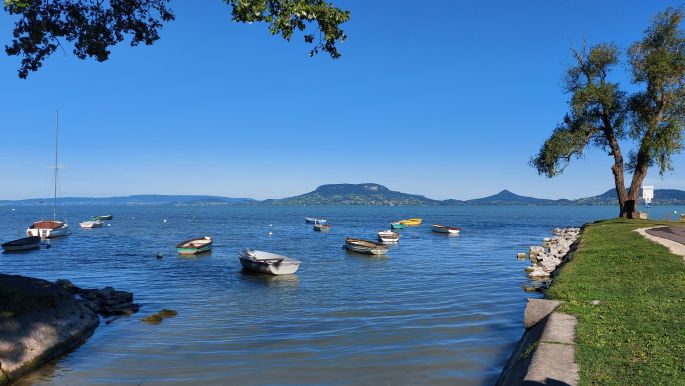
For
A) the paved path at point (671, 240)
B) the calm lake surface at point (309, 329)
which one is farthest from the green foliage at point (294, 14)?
the paved path at point (671, 240)

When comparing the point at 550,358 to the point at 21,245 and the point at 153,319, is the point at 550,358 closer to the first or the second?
the point at 153,319

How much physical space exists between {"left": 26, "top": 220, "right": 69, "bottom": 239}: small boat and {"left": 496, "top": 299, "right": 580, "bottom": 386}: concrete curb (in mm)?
62856

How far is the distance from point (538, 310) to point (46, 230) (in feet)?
207

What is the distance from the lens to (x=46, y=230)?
59281 millimetres

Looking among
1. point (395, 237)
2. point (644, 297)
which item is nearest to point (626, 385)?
point (644, 297)

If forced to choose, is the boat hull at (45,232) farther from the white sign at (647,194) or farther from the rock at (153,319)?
the white sign at (647,194)

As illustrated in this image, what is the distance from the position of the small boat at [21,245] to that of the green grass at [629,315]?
47.3 m

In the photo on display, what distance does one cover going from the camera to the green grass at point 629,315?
7234 millimetres

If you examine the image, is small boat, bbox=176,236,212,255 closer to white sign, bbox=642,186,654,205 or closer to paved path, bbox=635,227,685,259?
paved path, bbox=635,227,685,259

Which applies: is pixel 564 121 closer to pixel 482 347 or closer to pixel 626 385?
pixel 482 347

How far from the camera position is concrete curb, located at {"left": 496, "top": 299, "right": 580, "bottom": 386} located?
7305 millimetres

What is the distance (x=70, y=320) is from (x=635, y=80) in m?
44.7

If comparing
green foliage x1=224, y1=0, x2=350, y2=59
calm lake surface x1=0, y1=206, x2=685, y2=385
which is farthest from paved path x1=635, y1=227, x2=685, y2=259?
green foliage x1=224, y1=0, x2=350, y2=59

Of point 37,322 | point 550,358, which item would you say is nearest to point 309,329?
point 37,322
